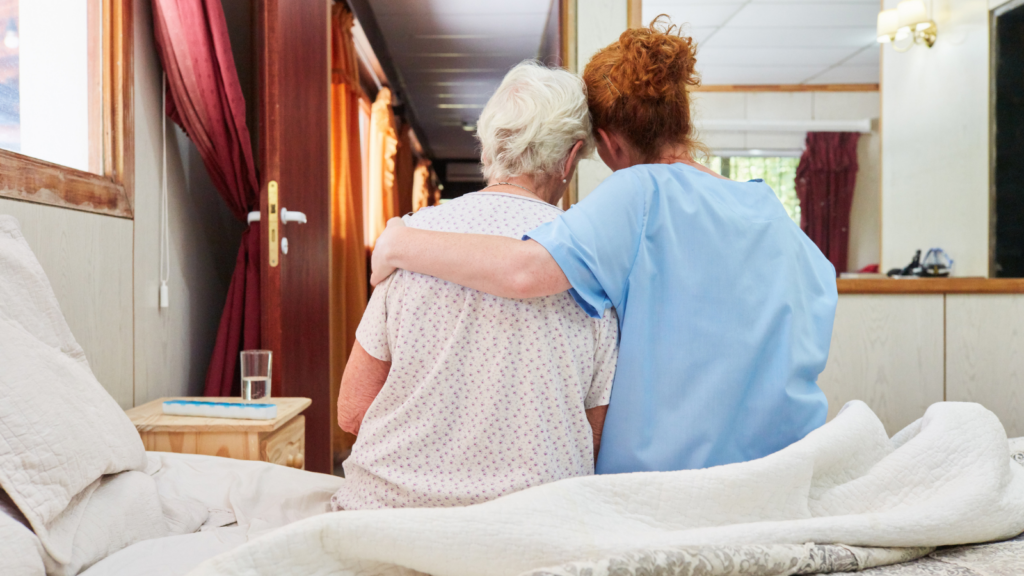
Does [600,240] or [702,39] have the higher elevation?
Result: [702,39]

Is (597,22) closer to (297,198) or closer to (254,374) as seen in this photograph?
(297,198)

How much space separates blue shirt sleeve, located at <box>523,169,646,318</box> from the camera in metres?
0.94

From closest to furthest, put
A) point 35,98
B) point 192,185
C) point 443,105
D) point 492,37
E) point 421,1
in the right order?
point 35,98
point 192,185
point 421,1
point 492,37
point 443,105

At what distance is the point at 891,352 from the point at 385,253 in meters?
2.26

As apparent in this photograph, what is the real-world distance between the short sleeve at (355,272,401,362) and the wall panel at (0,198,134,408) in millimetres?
841

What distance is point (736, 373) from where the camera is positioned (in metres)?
1.01

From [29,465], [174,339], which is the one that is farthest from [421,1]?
[29,465]

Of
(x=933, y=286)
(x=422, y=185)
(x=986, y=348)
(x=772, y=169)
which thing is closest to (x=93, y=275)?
(x=933, y=286)

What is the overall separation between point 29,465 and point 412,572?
0.53 m

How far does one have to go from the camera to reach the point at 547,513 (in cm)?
70

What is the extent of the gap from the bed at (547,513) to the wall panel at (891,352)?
168cm

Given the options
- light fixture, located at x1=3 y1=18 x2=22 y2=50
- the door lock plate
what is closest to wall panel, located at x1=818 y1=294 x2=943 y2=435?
the door lock plate

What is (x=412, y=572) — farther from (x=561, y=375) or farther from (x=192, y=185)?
A: (x=192, y=185)

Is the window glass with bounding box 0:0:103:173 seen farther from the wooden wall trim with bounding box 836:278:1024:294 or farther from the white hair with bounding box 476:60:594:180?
the wooden wall trim with bounding box 836:278:1024:294
